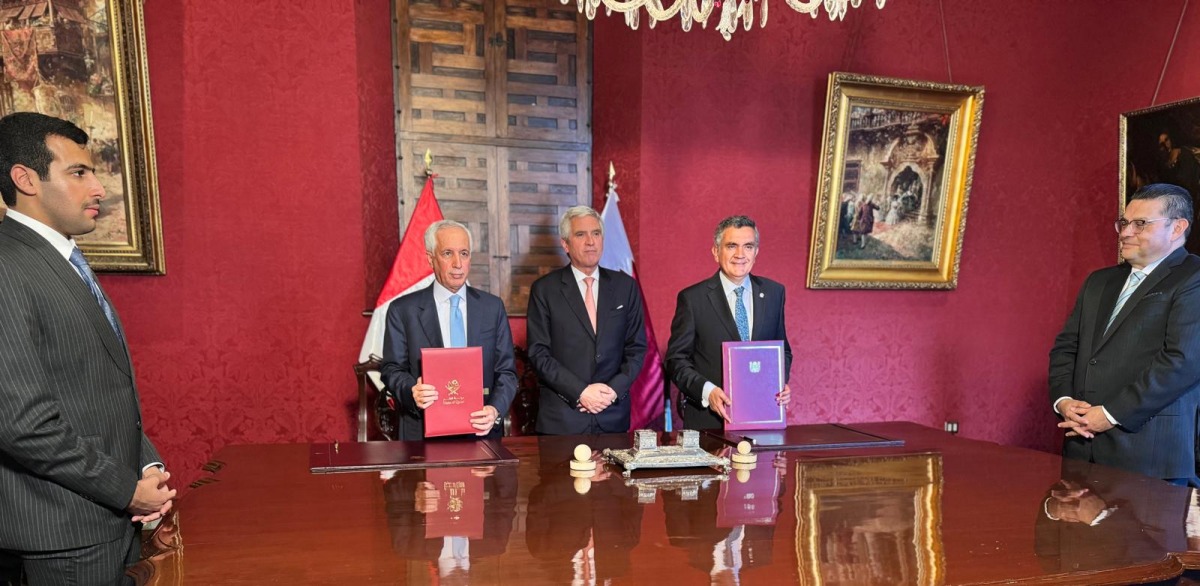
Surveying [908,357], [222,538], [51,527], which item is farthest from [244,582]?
[908,357]

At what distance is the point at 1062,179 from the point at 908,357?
181 cm

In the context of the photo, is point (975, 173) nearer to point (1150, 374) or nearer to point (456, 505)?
point (1150, 374)

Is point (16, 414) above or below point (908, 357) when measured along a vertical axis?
above

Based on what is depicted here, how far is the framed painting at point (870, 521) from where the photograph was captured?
1.79 metres

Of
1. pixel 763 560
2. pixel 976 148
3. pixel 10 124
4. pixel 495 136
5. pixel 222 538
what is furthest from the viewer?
pixel 976 148

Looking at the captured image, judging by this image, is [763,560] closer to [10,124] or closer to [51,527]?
[51,527]

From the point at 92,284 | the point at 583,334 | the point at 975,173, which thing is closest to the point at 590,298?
the point at 583,334

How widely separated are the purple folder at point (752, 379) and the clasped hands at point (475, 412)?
986 mm

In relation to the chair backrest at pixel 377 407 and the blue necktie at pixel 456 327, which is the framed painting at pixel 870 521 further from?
the chair backrest at pixel 377 407

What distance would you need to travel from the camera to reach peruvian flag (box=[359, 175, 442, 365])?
4.54 metres

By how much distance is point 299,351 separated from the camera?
4.73 m

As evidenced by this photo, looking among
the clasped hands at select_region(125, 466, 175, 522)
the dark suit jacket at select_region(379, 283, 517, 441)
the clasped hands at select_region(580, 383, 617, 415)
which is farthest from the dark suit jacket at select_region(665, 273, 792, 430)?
the clasped hands at select_region(125, 466, 175, 522)

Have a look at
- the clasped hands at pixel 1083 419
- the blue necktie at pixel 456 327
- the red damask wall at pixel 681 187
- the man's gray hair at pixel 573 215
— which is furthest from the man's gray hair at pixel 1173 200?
the blue necktie at pixel 456 327

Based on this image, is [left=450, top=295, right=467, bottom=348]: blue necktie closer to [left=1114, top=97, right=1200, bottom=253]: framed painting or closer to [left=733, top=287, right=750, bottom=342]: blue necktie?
[left=733, top=287, right=750, bottom=342]: blue necktie
